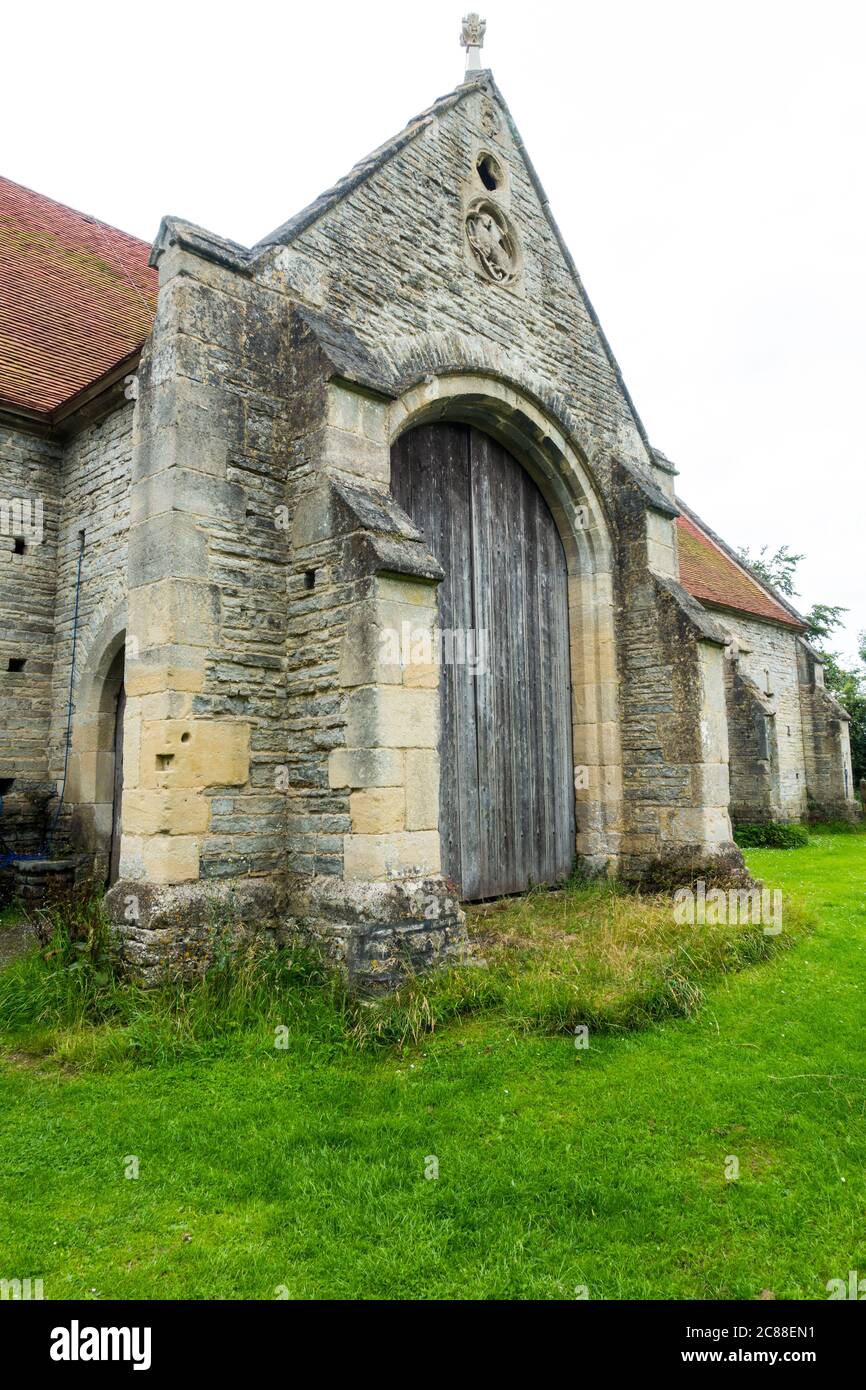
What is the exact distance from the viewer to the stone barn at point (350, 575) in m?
6.05

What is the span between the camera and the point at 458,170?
886cm

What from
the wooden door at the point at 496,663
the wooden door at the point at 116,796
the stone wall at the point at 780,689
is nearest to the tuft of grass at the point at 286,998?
the wooden door at the point at 496,663

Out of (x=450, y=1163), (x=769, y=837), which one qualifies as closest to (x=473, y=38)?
(x=450, y=1163)

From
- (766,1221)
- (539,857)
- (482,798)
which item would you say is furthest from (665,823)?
→ (766,1221)

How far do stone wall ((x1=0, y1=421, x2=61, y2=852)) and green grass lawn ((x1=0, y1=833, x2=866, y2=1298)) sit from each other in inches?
193

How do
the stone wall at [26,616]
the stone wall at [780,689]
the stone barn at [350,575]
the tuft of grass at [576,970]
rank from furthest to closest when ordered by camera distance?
the stone wall at [780,689]
the stone wall at [26,616]
the stone barn at [350,575]
the tuft of grass at [576,970]

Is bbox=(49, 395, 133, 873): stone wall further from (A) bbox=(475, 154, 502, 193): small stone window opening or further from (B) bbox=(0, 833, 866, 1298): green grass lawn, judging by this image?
(A) bbox=(475, 154, 502, 193): small stone window opening

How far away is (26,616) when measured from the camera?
9750 mm

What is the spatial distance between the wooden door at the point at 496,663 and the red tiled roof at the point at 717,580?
918 centimetres

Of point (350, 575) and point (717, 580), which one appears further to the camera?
point (717, 580)

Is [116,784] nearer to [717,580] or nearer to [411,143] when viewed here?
[411,143]

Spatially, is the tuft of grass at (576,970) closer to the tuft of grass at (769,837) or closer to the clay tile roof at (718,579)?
the tuft of grass at (769,837)

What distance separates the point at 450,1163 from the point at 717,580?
18.1 m
